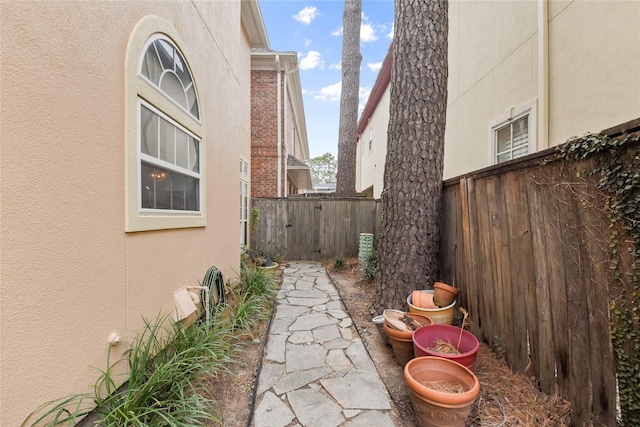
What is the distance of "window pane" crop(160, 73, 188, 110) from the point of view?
8.12ft

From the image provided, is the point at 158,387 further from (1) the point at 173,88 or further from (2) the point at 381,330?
(1) the point at 173,88

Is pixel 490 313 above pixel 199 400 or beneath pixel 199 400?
above

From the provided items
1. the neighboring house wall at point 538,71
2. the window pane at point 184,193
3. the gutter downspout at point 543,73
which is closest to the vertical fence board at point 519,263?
the neighboring house wall at point 538,71

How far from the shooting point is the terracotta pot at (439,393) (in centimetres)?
162

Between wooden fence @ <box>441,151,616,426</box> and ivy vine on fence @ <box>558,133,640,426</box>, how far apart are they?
0.06 metres

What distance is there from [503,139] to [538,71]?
115 centimetres

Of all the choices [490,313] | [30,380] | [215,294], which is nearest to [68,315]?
[30,380]

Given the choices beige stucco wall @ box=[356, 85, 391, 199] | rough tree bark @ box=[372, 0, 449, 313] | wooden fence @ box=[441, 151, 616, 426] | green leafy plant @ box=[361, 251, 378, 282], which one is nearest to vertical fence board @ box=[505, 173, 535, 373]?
wooden fence @ box=[441, 151, 616, 426]

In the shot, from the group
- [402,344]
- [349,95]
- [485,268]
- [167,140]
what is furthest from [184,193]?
[349,95]

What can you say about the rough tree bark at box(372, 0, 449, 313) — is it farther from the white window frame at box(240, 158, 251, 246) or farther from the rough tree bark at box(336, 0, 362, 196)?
the rough tree bark at box(336, 0, 362, 196)

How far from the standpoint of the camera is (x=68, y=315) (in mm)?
1450

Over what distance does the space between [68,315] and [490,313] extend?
10.4 ft

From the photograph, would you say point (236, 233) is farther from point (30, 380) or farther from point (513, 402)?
point (513, 402)

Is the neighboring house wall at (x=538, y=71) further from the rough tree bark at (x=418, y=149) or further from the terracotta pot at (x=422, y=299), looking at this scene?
the terracotta pot at (x=422, y=299)
